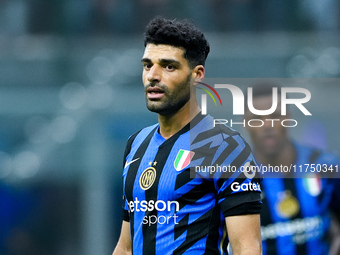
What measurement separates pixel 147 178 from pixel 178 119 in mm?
267

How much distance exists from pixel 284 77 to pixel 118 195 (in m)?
2.19

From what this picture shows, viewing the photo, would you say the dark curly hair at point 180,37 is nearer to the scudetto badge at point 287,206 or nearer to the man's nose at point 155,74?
the man's nose at point 155,74

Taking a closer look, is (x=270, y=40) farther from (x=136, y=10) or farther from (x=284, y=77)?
(x=136, y=10)

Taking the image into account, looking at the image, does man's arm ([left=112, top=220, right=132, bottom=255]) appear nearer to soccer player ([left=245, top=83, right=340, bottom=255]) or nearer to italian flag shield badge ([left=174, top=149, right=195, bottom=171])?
italian flag shield badge ([left=174, top=149, right=195, bottom=171])

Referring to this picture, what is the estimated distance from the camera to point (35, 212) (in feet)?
22.7

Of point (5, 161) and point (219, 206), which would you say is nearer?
point (219, 206)

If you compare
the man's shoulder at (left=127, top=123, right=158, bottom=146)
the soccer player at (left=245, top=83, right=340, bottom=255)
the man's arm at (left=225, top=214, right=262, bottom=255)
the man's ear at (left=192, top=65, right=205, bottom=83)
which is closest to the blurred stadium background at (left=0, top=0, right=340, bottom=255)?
the soccer player at (left=245, top=83, right=340, bottom=255)

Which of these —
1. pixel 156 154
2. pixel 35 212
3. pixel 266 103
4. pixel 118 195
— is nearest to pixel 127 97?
pixel 118 195

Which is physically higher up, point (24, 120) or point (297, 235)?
point (24, 120)

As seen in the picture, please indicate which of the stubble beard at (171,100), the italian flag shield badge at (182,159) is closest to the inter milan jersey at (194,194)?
the italian flag shield badge at (182,159)

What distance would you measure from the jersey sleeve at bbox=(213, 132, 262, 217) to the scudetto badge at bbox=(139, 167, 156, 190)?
0.27 metres

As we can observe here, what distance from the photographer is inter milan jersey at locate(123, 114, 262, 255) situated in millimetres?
2387

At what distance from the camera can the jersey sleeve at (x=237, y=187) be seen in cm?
235

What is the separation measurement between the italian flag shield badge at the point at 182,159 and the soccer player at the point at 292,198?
43.5 inches
